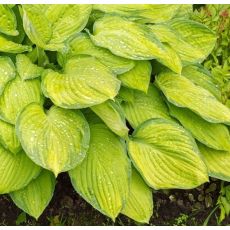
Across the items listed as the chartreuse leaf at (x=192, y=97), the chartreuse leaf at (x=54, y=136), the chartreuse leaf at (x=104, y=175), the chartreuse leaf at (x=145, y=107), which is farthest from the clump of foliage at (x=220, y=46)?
the chartreuse leaf at (x=54, y=136)

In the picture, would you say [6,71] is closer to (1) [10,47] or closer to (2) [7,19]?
(1) [10,47]

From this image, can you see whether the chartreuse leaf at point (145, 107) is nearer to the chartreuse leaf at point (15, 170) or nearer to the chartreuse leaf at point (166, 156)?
the chartreuse leaf at point (166, 156)

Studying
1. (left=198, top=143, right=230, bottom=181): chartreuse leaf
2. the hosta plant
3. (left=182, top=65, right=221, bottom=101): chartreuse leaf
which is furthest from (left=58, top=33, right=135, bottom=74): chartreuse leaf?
(left=198, top=143, right=230, bottom=181): chartreuse leaf

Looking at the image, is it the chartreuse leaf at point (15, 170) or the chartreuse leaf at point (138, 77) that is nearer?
the chartreuse leaf at point (15, 170)

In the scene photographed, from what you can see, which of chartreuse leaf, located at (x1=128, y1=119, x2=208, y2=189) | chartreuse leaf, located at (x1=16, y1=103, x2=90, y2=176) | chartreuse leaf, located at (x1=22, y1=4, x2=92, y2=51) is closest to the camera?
chartreuse leaf, located at (x1=16, y1=103, x2=90, y2=176)

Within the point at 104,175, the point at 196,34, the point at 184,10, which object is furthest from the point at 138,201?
the point at 184,10

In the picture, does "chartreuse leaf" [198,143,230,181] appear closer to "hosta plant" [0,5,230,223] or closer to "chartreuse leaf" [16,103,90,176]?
"hosta plant" [0,5,230,223]
